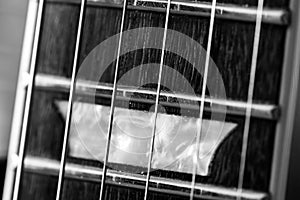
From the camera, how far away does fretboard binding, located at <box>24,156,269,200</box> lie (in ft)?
2.68

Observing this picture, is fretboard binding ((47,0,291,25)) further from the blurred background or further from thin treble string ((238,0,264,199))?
the blurred background

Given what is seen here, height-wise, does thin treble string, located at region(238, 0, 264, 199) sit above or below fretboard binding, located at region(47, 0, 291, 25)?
below

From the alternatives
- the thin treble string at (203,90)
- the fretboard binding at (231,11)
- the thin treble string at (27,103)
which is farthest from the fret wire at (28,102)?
the thin treble string at (203,90)

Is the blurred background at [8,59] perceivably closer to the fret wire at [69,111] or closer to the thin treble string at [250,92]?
the fret wire at [69,111]

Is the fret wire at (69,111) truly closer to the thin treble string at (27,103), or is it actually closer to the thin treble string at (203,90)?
the thin treble string at (27,103)

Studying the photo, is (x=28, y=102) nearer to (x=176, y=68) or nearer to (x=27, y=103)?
(x=27, y=103)

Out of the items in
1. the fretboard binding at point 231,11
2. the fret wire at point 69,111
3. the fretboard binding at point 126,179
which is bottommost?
the fretboard binding at point 126,179

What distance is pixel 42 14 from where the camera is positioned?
2.95 ft

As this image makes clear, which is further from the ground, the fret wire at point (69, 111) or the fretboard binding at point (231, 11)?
the fretboard binding at point (231, 11)

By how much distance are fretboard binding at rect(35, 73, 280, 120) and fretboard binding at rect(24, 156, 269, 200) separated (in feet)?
0.30

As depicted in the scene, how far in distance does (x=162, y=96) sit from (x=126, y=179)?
0.36ft

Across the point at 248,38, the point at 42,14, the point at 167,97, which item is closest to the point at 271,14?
the point at 248,38

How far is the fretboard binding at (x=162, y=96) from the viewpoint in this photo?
2.68 ft

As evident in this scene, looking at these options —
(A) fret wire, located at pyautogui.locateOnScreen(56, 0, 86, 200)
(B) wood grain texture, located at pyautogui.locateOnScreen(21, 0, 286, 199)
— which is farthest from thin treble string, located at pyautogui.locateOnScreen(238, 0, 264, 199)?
(A) fret wire, located at pyautogui.locateOnScreen(56, 0, 86, 200)
